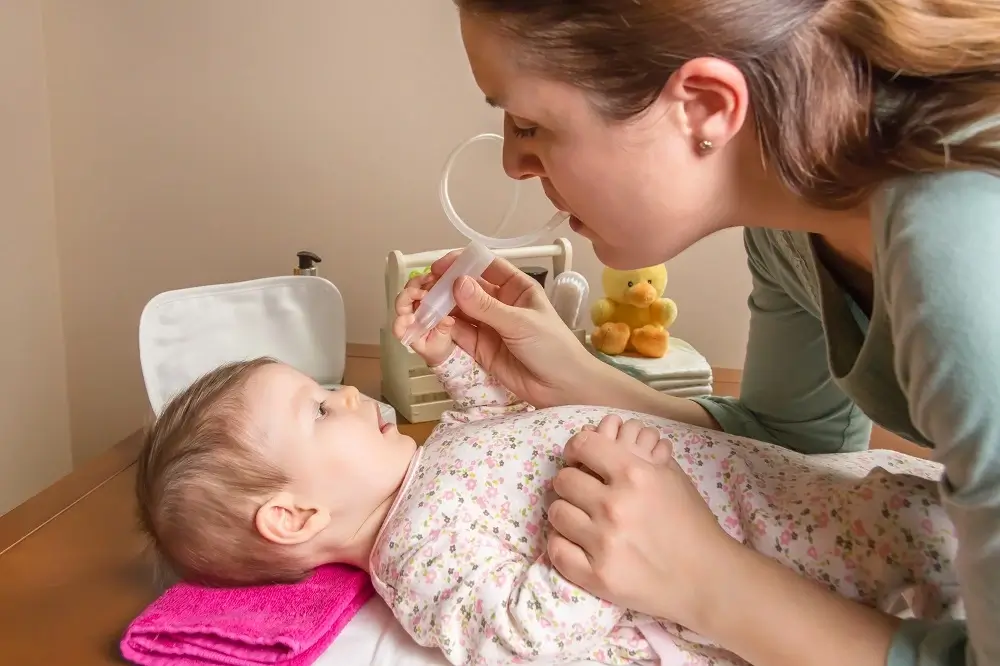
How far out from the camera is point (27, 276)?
150cm

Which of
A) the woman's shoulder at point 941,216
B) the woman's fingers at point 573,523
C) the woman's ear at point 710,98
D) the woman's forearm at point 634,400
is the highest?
the woman's ear at point 710,98

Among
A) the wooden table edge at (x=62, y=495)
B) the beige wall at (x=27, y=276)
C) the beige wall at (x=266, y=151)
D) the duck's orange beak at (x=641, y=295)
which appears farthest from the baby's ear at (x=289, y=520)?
the beige wall at (x=27, y=276)

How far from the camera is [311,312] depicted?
1.22 meters

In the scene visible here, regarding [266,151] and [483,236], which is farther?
[266,151]

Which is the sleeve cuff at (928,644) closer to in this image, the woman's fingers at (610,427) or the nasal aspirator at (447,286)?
the woman's fingers at (610,427)

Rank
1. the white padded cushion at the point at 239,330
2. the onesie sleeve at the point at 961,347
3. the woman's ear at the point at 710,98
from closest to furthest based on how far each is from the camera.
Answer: the onesie sleeve at the point at 961,347 < the woman's ear at the point at 710,98 < the white padded cushion at the point at 239,330

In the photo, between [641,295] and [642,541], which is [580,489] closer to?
[642,541]

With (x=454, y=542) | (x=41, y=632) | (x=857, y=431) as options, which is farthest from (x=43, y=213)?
(x=857, y=431)

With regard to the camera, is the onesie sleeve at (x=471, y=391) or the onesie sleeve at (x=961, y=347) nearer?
the onesie sleeve at (x=961, y=347)

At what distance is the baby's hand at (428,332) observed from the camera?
3.13 feet

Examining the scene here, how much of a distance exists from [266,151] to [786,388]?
975mm

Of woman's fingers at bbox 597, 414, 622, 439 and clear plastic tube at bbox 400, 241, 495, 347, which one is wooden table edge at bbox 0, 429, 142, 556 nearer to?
clear plastic tube at bbox 400, 241, 495, 347

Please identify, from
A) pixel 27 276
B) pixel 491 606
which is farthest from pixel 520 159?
pixel 27 276

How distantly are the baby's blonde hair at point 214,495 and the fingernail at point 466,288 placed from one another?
0.26 metres
